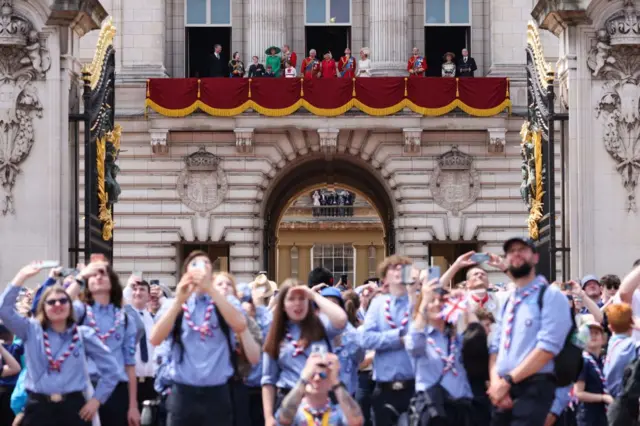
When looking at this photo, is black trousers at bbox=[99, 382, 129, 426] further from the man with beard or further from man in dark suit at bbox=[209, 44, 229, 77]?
man in dark suit at bbox=[209, 44, 229, 77]

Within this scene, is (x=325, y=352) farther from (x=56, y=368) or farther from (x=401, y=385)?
(x=401, y=385)

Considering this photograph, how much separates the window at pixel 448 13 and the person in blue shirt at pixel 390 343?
28.4 metres

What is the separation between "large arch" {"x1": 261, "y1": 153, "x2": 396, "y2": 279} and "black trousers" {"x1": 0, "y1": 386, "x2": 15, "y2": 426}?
78.5ft

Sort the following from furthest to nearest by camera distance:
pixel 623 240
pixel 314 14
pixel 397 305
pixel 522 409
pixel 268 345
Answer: pixel 314 14
pixel 623 240
pixel 397 305
pixel 268 345
pixel 522 409

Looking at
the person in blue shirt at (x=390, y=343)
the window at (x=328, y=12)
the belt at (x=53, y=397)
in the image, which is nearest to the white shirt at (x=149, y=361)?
the person in blue shirt at (x=390, y=343)

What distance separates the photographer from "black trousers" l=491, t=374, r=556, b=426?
1161 centimetres

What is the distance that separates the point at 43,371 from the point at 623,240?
10.4 meters

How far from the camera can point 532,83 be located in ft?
75.2

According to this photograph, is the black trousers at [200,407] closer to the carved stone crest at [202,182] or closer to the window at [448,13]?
the carved stone crest at [202,182]

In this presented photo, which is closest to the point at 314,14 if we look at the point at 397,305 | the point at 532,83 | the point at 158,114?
the point at 158,114

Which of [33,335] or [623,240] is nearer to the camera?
[33,335]

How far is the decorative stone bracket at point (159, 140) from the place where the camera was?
128 ft

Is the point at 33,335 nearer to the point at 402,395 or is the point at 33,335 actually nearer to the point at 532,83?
the point at 402,395

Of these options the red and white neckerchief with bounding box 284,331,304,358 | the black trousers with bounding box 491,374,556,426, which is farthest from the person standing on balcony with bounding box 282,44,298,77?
the black trousers with bounding box 491,374,556,426
